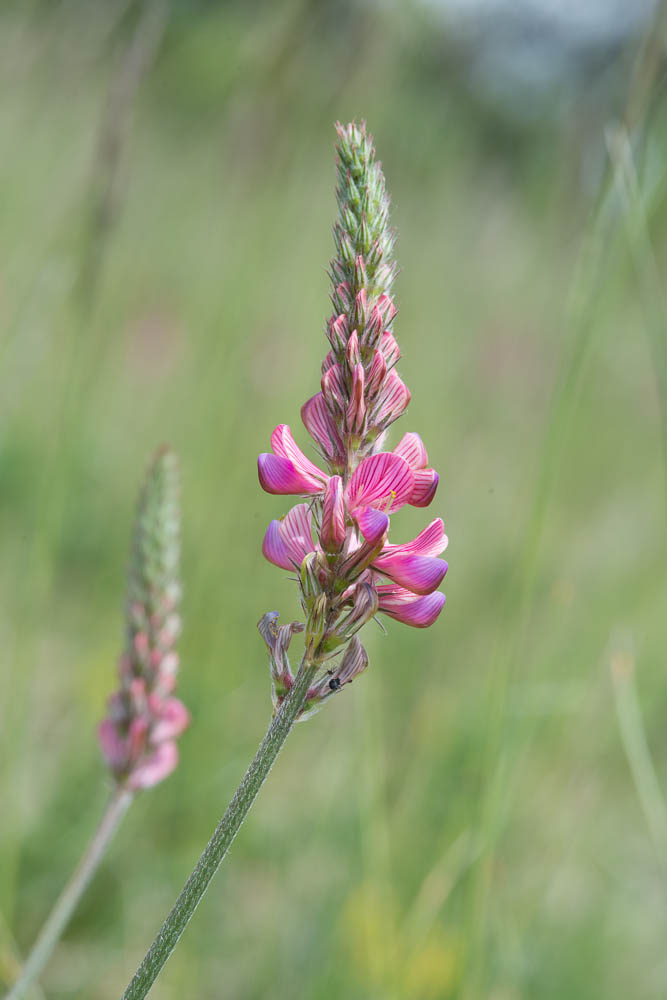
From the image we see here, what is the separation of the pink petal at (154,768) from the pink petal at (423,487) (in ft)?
2.79

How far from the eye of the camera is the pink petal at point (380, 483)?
101cm

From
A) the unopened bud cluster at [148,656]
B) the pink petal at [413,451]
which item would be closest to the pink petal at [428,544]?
the pink petal at [413,451]

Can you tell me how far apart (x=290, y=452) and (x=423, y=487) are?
6.6 inches

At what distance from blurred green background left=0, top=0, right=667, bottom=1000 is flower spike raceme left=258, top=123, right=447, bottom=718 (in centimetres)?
82

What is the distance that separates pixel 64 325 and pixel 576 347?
253 cm

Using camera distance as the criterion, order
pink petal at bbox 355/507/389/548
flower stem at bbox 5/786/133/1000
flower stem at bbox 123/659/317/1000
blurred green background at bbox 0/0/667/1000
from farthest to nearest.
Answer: blurred green background at bbox 0/0/667/1000 < flower stem at bbox 5/786/133/1000 < pink petal at bbox 355/507/389/548 < flower stem at bbox 123/659/317/1000

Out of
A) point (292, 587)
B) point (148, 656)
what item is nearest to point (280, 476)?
point (148, 656)

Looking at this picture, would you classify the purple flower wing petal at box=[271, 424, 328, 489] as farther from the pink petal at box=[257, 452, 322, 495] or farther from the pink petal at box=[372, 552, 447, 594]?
the pink petal at box=[372, 552, 447, 594]

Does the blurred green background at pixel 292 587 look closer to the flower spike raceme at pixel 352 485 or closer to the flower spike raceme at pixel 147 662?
the flower spike raceme at pixel 147 662

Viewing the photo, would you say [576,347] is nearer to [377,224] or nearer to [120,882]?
[377,224]

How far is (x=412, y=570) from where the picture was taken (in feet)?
3.33

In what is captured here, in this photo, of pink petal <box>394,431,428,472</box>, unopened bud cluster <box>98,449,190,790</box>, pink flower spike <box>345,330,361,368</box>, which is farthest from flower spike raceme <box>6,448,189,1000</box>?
pink flower spike <box>345,330,361,368</box>

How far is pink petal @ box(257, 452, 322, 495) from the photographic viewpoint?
1.05 metres

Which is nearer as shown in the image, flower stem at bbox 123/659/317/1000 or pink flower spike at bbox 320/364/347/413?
flower stem at bbox 123/659/317/1000
